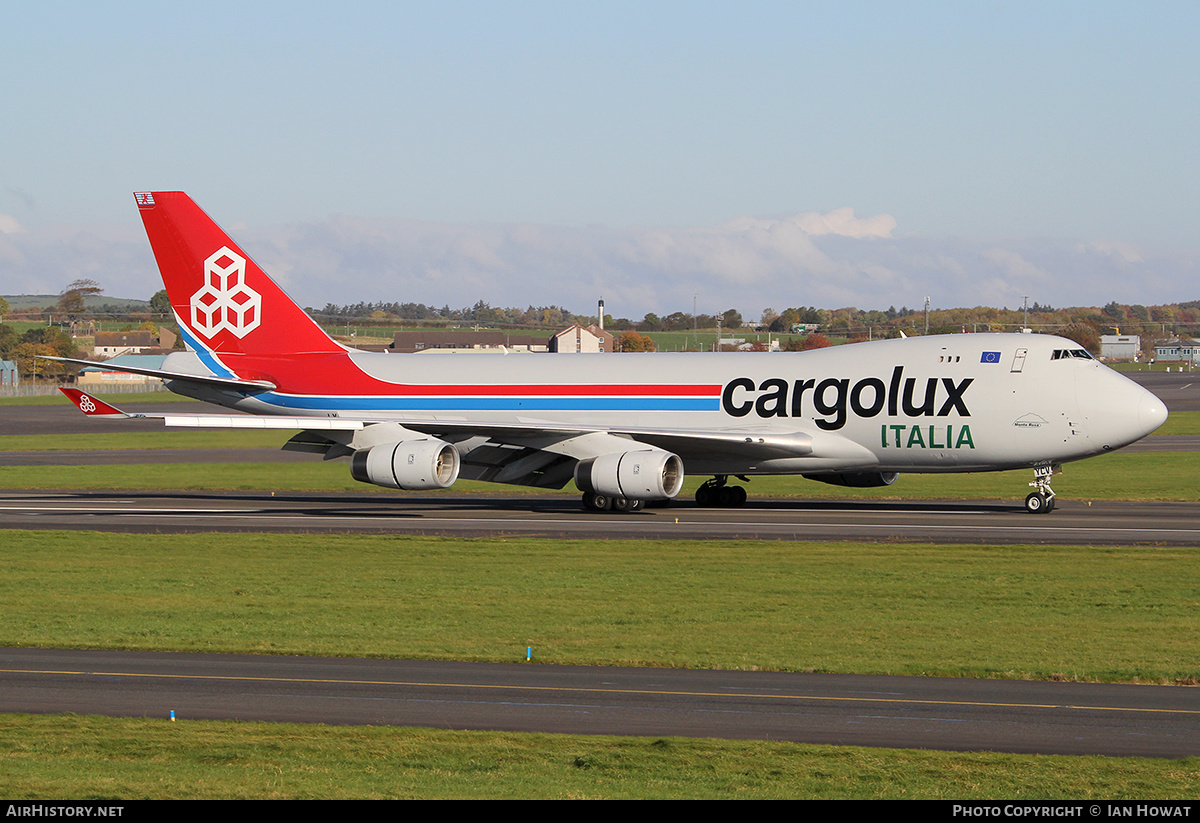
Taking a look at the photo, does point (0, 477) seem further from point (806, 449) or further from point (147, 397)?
point (147, 397)

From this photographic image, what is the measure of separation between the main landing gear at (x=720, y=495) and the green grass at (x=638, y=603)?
10.9 metres

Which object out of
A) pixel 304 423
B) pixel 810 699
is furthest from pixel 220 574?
pixel 810 699

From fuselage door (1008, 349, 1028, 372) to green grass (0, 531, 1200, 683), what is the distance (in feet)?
29.8

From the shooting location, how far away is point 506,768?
42.7 feet

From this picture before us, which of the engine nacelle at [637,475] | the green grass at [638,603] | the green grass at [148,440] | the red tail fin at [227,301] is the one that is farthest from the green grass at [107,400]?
the green grass at [638,603]

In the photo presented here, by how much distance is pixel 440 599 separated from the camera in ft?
80.6

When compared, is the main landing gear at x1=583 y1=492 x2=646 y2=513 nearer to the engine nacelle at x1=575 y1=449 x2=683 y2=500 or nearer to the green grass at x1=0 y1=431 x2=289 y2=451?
the engine nacelle at x1=575 y1=449 x2=683 y2=500

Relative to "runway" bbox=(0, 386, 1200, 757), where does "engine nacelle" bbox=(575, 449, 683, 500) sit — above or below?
above

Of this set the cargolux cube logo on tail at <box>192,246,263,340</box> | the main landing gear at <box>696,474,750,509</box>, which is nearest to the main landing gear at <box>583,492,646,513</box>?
the main landing gear at <box>696,474,750,509</box>

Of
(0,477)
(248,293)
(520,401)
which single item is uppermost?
(248,293)

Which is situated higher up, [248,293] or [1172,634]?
[248,293]

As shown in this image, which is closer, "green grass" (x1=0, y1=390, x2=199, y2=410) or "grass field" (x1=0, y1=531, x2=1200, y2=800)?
"grass field" (x1=0, y1=531, x2=1200, y2=800)

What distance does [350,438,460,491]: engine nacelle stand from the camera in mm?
39219
